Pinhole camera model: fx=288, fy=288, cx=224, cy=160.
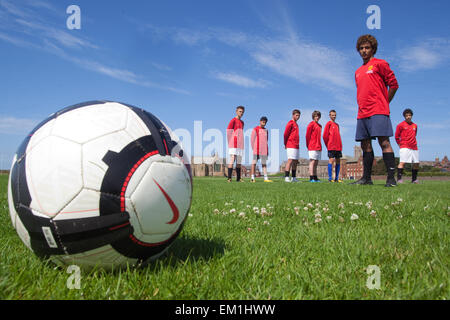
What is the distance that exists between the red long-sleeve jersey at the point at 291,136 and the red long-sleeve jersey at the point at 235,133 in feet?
7.98

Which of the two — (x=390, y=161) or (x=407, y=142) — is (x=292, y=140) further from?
(x=390, y=161)

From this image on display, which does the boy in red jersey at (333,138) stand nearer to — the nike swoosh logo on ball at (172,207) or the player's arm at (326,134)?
the player's arm at (326,134)

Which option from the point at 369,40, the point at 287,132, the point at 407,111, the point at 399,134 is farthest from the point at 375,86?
the point at 399,134

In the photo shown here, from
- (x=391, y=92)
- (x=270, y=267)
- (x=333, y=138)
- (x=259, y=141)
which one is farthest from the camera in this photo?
(x=333, y=138)

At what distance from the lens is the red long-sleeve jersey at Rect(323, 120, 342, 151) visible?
1636 cm

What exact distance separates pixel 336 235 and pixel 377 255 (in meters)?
0.60

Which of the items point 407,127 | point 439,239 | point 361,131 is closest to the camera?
point 439,239

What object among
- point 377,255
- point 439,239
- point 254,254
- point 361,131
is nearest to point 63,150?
point 254,254

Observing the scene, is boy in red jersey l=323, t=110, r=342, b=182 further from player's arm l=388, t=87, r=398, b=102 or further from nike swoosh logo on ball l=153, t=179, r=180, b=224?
nike swoosh logo on ball l=153, t=179, r=180, b=224

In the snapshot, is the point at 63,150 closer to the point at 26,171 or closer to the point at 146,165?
the point at 26,171

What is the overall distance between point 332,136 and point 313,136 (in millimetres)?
1071

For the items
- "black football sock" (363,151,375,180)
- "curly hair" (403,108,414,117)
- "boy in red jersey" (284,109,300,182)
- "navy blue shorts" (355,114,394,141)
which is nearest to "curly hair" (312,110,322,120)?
"boy in red jersey" (284,109,300,182)

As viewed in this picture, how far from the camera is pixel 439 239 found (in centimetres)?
282

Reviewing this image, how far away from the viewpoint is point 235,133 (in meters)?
15.6
